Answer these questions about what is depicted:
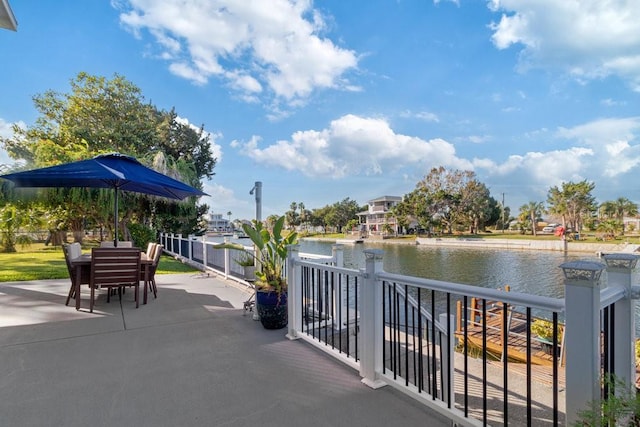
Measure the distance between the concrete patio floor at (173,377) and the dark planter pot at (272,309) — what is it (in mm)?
97

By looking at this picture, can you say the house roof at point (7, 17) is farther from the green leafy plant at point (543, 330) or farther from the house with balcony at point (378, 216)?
the house with balcony at point (378, 216)

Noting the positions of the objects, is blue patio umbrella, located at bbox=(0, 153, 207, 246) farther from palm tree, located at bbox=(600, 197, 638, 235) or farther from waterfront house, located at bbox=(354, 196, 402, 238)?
palm tree, located at bbox=(600, 197, 638, 235)

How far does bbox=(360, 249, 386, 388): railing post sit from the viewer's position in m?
2.35

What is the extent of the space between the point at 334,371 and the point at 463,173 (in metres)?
48.9

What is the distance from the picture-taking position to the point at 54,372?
2512 millimetres

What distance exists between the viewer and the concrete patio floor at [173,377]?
6.38 feet

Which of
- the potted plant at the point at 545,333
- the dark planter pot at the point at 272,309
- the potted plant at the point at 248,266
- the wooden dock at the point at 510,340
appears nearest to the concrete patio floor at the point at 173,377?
the dark planter pot at the point at 272,309

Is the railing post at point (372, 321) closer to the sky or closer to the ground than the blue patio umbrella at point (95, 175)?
closer to the ground

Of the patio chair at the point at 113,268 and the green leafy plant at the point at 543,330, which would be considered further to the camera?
the green leafy plant at the point at 543,330

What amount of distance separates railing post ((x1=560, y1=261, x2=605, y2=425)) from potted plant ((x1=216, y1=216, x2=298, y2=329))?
258cm

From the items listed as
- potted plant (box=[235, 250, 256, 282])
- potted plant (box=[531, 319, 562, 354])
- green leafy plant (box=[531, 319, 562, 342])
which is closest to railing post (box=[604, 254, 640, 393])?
potted plant (box=[235, 250, 256, 282])

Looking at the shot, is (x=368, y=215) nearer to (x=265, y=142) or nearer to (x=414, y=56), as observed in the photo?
(x=265, y=142)

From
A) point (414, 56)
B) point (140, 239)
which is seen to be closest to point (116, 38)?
point (140, 239)

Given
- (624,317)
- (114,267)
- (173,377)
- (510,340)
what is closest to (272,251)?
(173,377)
